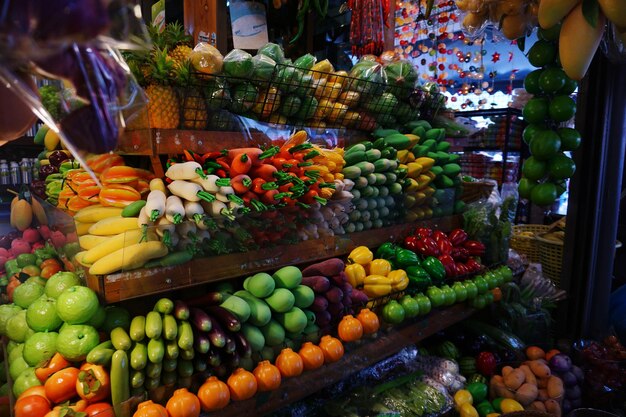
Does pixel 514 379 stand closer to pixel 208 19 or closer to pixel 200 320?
pixel 200 320

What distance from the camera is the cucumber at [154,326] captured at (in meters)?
1.30

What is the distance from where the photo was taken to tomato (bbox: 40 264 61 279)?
1.91m

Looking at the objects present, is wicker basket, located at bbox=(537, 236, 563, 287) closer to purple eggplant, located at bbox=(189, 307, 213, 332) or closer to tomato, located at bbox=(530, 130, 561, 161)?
tomato, located at bbox=(530, 130, 561, 161)

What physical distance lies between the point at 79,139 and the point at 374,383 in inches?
81.2

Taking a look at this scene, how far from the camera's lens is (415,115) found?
2.63 metres

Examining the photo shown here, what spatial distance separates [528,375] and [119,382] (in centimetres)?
202

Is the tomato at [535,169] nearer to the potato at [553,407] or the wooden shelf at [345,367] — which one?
the wooden shelf at [345,367]

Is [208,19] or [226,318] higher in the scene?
[208,19]

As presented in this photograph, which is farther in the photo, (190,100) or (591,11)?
(190,100)

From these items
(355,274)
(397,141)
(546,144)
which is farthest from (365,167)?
(546,144)

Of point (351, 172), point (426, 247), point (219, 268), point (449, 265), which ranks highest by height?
point (351, 172)

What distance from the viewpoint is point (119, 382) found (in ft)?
4.06

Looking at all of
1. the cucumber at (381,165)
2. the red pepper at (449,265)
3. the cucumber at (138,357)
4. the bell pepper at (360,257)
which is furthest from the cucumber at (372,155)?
the cucumber at (138,357)

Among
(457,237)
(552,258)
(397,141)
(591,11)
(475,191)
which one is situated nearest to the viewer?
(591,11)
